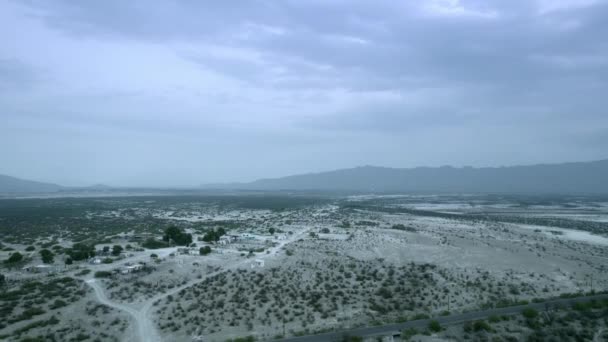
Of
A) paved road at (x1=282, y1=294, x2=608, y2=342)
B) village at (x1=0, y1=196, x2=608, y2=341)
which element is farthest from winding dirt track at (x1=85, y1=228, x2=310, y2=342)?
paved road at (x1=282, y1=294, x2=608, y2=342)

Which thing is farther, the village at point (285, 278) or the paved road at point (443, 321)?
the village at point (285, 278)

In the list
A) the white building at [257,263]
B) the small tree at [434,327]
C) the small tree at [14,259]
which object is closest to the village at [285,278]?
the white building at [257,263]

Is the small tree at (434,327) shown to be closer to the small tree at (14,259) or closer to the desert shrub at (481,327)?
the desert shrub at (481,327)

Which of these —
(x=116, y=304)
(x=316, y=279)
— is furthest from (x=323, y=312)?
(x=116, y=304)

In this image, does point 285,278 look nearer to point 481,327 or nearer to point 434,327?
point 434,327

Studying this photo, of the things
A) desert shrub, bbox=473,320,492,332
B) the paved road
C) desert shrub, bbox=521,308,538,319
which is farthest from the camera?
desert shrub, bbox=521,308,538,319

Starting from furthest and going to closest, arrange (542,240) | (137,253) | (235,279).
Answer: (542,240) < (137,253) < (235,279)

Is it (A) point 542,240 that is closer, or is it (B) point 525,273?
(B) point 525,273

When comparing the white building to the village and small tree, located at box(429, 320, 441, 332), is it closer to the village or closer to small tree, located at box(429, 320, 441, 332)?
the village

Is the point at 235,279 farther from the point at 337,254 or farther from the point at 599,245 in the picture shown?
the point at 599,245
